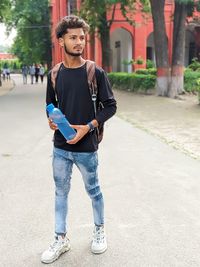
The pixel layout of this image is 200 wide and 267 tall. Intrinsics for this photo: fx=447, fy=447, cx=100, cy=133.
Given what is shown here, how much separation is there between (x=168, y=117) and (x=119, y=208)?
8.54 metres

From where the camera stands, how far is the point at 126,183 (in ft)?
20.0

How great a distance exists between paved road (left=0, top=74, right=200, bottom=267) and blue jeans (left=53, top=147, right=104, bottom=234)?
0.35m

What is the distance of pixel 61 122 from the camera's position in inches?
132

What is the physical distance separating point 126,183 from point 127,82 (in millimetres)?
17902

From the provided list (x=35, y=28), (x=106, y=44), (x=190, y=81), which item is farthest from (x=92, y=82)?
(x=35, y=28)

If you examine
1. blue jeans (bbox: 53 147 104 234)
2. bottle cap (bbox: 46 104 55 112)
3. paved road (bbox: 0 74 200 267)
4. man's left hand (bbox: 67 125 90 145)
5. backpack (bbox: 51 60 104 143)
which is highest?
backpack (bbox: 51 60 104 143)

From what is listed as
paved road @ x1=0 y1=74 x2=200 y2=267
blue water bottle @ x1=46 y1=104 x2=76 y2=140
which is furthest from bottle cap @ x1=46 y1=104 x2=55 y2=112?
paved road @ x1=0 y1=74 x2=200 y2=267

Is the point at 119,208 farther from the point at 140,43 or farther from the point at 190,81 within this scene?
the point at 140,43

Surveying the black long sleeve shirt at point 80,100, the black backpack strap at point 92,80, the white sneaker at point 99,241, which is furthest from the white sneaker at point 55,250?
the black backpack strap at point 92,80

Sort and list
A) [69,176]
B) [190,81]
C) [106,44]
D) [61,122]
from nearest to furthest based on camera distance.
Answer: [61,122] → [69,176] → [190,81] → [106,44]

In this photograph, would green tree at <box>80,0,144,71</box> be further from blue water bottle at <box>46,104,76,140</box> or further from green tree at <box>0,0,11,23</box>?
blue water bottle at <box>46,104,76,140</box>

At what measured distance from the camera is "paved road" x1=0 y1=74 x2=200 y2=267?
382cm

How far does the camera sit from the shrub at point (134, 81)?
2072 centimetres

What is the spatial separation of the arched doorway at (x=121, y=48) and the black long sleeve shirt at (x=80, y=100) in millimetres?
33312
